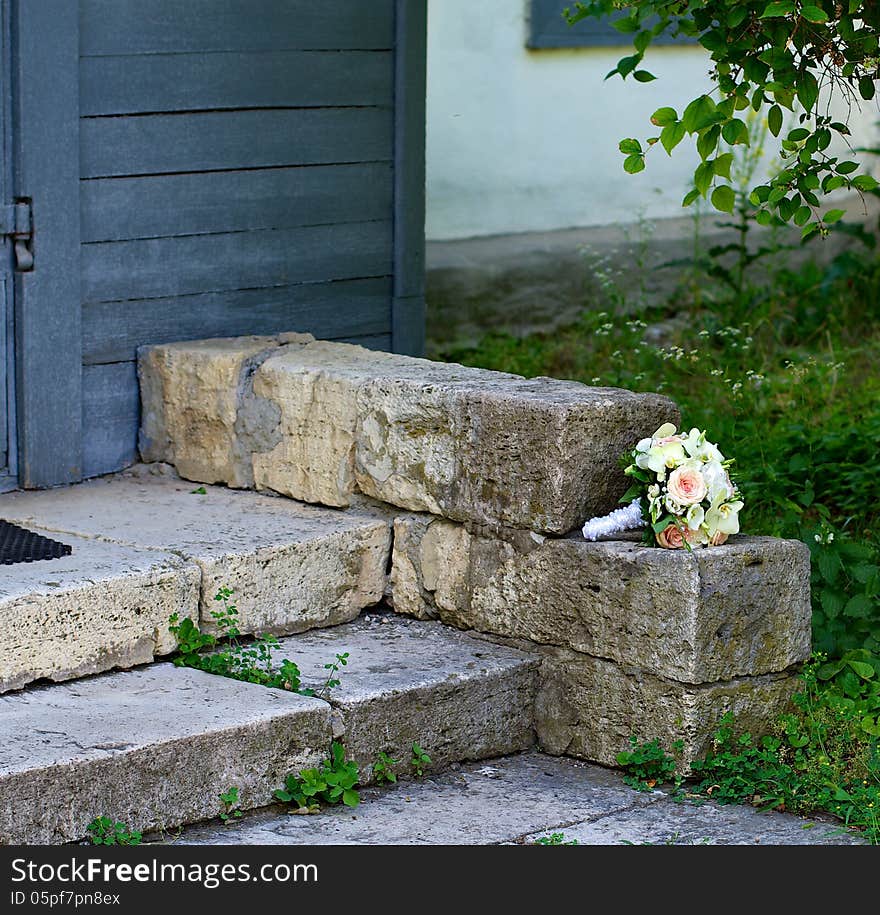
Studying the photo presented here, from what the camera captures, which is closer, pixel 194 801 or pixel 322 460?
pixel 194 801

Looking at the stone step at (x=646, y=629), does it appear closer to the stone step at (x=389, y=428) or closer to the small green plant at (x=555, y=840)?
the stone step at (x=389, y=428)

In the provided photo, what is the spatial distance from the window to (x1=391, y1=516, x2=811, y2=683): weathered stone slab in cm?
364

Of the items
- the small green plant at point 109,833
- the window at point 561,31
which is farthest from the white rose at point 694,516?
the window at point 561,31

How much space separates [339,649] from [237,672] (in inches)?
13.0

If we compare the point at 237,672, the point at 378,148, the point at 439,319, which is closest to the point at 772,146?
the point at 439,319

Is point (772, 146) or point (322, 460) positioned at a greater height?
point (772, 146)

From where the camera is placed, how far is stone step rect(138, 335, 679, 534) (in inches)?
157

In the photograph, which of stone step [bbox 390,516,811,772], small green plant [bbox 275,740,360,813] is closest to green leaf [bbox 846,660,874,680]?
stone step [bbox 390,516,811,772]

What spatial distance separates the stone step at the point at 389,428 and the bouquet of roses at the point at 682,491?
130mm

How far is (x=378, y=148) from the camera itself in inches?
208

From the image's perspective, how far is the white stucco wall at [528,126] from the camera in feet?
23.0

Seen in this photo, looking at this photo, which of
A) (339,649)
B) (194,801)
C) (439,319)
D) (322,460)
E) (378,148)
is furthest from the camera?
(439,319)

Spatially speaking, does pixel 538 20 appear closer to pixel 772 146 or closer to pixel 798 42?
pixel 772 146

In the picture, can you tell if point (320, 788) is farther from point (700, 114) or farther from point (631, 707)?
point (700, 114)
